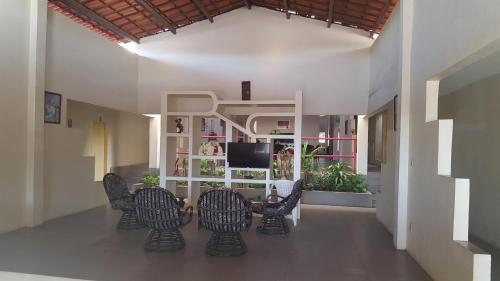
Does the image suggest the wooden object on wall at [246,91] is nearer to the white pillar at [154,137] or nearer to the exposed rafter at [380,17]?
the exposed rafter at [380,17]

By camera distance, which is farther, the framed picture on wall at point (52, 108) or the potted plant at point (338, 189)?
the potted plant at point (338, 189)

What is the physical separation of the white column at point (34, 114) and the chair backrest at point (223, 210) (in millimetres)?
3526

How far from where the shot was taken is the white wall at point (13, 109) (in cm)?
548

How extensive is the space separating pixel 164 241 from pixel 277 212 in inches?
74.7

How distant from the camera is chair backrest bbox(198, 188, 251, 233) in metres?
4.45

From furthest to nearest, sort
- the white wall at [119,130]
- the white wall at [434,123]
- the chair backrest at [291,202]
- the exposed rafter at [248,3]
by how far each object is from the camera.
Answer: the white wall at [119,130] → the exposed rafter at [248,3] → the chair backrest at [291,202] → the white wall at [434,123]

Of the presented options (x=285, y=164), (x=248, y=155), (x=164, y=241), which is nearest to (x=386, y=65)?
(x=285, y=164)

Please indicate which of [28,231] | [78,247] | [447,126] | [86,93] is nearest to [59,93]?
[86,93]

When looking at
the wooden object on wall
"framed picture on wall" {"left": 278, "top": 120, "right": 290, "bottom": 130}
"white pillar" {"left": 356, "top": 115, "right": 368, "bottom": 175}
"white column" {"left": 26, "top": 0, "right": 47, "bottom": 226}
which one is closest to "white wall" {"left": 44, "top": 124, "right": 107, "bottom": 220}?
"white column" {"left": 26, "top": 0, "right": 47, "bottom": 226}

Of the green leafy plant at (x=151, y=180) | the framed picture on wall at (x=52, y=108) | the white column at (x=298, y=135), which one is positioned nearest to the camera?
the framed picture on wall at (x=52, y=108)

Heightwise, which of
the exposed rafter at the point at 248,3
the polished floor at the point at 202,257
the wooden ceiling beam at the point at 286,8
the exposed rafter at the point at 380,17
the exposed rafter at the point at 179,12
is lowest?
the polished floor at the point at 202,257

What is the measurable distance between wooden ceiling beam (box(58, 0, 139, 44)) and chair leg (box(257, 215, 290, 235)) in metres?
6.36

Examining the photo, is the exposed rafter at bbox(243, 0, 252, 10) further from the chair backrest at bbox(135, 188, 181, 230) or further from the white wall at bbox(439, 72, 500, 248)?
the chair backrest at bbox(135, 188, 181, 230)

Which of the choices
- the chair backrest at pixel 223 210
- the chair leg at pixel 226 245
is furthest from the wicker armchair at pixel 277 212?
the chair backrest at pixel 223 210
